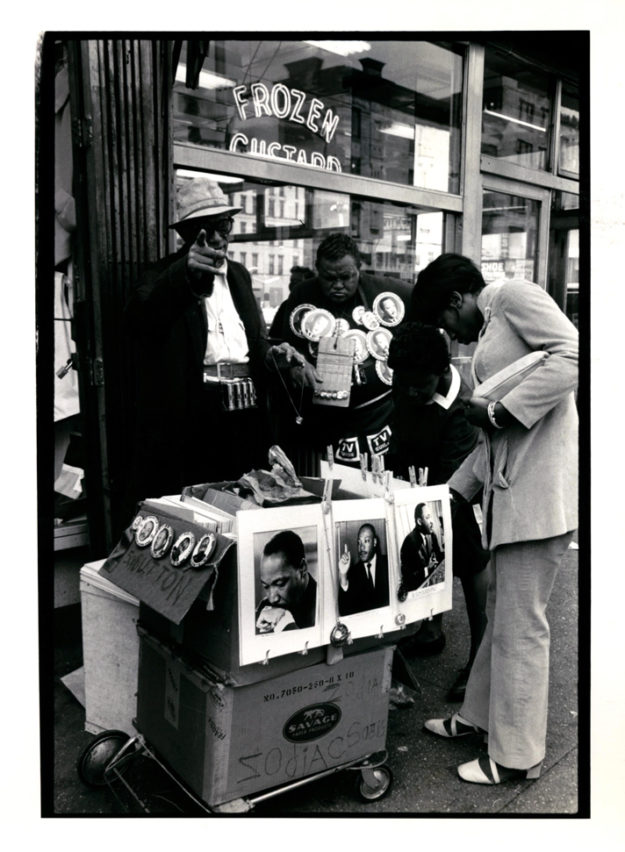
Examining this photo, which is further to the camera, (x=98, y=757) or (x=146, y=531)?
(x=98, y=757)

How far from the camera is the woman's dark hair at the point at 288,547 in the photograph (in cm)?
233

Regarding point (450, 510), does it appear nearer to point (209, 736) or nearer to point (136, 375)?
point (209, 736)

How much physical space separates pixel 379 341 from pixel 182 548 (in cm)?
175

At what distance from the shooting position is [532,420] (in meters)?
2.55

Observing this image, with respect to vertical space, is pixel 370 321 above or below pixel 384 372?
above

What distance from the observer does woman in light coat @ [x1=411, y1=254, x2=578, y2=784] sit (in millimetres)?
2576

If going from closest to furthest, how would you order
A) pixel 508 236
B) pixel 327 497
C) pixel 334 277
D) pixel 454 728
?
pixel 327 497
pixel 454 728
pixel 334 277
pixel 508 236

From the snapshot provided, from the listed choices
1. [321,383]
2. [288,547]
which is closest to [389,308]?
[321,383]

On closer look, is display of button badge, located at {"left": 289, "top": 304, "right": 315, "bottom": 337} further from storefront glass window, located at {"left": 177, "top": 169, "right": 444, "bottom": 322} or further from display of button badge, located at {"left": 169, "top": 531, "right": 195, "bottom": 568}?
display of button badge, located at {"left": 169, "top": 531, "right": 195, "bottom": 568}

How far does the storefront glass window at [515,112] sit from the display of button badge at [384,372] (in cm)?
159

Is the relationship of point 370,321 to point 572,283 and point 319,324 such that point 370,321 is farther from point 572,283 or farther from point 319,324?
point 572,283

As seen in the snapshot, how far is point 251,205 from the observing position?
3.56 meters

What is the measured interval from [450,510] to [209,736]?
113 cm

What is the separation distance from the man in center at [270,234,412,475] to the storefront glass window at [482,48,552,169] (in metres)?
1.35
